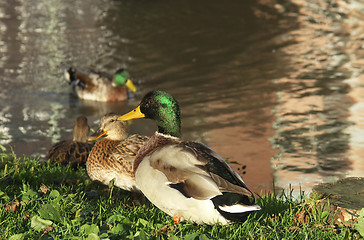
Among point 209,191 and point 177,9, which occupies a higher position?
point 209,191

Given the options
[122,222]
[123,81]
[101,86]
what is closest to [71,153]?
[122,222]

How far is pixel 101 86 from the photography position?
13586 millimetres

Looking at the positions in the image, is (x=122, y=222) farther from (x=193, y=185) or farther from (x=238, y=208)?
(x=238, y=208)

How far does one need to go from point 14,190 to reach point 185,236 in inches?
82.7

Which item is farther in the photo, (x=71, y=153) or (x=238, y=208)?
(x=71, y=153)

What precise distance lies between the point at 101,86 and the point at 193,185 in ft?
30.7

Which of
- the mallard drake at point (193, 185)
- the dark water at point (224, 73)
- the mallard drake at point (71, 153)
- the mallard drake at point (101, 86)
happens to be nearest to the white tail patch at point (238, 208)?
the mallard drake at point (193, 185)

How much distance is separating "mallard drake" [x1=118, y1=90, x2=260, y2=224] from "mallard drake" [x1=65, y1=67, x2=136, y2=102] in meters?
8.34

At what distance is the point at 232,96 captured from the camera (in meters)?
12.6

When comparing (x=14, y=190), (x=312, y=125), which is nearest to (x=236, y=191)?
(x=14, y=190)

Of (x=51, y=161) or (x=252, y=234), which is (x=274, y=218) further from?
(x=51, y=161)

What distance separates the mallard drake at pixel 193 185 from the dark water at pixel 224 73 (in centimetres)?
292

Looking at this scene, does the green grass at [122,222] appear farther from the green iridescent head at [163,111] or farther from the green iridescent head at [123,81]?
the green iridescent head at [123,81]

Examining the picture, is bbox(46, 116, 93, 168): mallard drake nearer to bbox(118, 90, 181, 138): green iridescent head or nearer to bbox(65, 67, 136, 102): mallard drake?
bbox(118, 90, 181, 138): green iridescent head
